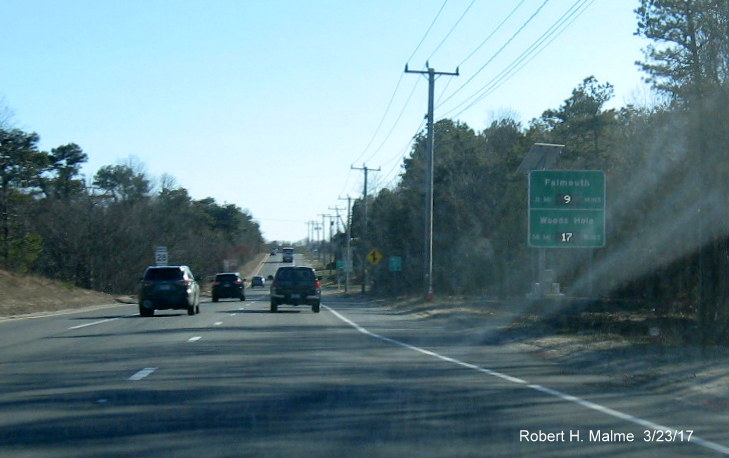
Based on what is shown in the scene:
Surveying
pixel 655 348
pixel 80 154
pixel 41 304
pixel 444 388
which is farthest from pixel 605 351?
pixel 80 154

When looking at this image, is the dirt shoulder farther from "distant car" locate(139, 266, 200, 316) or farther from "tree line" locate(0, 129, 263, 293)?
"tree line" locate(0, 129, 263, 293)

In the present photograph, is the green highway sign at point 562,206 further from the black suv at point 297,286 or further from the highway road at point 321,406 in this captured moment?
the black suv at point 297,286

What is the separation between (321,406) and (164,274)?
80.7ft

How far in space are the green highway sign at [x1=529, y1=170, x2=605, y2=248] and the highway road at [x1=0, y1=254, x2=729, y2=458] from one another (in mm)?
7801

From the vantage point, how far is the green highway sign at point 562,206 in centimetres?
2762

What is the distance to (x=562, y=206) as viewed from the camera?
27734 mm

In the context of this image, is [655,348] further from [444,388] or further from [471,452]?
[471,452]

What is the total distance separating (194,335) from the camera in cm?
2403

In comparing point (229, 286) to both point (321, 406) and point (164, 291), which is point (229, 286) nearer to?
point (164, 291)

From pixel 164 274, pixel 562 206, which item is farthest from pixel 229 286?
pixel 562 206

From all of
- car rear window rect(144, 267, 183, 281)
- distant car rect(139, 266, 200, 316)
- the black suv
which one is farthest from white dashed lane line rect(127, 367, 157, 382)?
the black suv

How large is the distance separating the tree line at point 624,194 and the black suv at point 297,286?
1273 centimetres

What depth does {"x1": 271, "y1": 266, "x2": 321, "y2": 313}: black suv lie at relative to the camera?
38.2 meters

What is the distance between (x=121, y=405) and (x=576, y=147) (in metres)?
59.3
